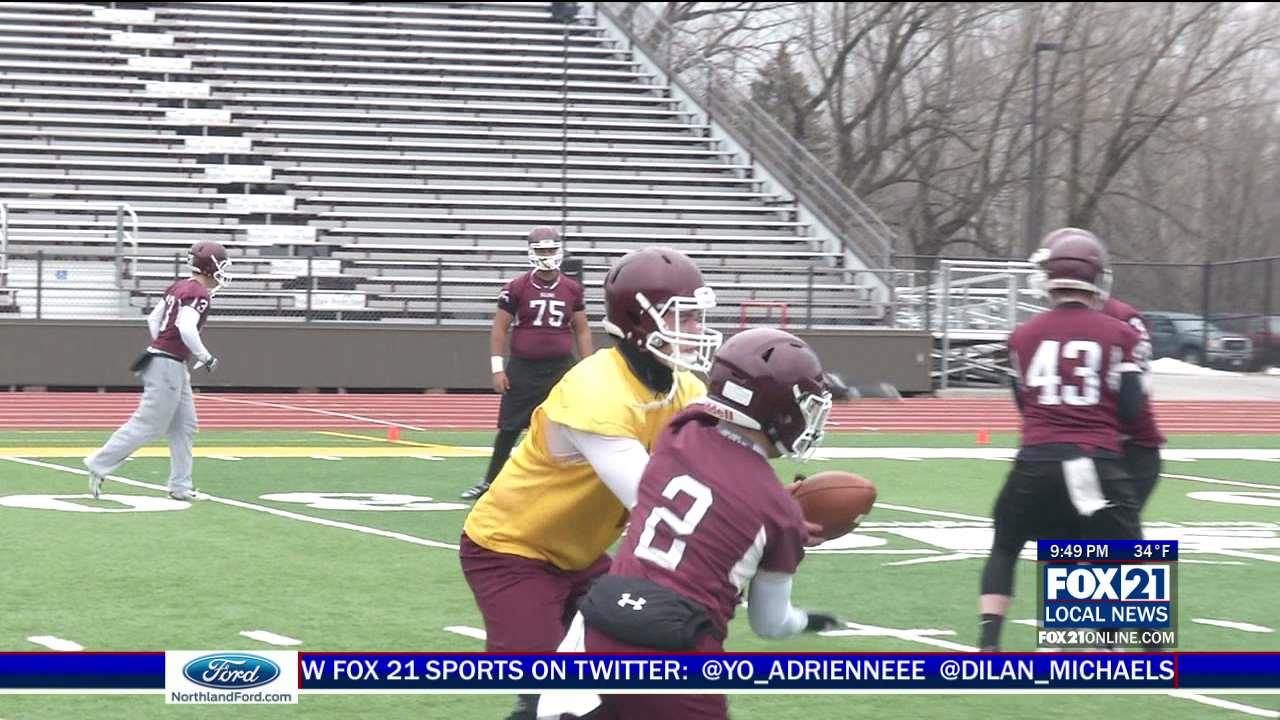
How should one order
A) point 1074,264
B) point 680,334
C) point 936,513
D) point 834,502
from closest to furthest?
point 834,502, point 680,334, point 1074,264, point 936,513

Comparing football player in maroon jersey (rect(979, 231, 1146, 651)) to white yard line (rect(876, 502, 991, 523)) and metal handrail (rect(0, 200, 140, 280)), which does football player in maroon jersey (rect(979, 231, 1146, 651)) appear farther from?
metal handrail (rect(0, 200, 140, 280))

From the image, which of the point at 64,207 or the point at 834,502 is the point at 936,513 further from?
the point at 64,207

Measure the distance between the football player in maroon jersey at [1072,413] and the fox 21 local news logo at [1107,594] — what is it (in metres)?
0.15

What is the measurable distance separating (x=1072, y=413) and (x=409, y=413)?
14.6 m

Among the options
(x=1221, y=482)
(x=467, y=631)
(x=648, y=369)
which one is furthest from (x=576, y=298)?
(x=648, y=369)

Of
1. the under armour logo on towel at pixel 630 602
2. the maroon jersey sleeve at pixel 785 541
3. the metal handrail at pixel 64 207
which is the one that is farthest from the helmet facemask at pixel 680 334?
the metal handrail at pixel 64 207

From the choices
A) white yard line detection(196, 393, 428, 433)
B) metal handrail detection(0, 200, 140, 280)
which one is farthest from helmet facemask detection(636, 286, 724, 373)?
metal handrail detection(0, 200, 140, 280)

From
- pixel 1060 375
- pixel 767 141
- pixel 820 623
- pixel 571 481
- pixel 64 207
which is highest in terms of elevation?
pixel 767 141

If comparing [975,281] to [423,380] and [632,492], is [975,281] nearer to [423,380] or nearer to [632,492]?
[423,380]

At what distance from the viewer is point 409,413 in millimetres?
20906

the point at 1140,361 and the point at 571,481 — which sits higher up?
Result: the point at 1140,361

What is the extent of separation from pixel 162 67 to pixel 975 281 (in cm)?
1457

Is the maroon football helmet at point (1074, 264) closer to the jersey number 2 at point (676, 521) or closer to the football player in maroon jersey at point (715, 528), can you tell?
the football player in maroon jersey at point (715, 528)

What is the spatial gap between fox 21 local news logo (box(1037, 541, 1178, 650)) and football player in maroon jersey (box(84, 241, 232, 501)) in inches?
253
